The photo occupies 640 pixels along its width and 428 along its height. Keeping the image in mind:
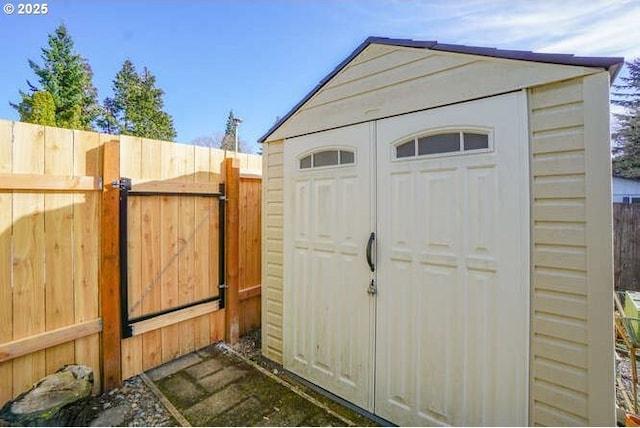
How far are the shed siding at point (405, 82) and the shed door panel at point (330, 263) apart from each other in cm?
17

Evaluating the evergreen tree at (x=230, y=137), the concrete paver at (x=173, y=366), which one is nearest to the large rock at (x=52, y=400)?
the concrete paver at (x=173, y=366)

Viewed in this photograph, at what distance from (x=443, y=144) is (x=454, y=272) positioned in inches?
32.7

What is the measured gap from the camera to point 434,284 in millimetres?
2027

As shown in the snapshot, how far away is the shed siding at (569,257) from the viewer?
4.87ft

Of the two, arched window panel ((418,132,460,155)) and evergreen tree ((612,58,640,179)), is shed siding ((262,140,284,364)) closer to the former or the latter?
arched window panel ((418,132,460,155))

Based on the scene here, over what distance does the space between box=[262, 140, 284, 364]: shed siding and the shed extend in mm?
289

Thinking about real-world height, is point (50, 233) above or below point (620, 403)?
above

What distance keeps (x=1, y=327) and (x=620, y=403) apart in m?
Result: 4.75

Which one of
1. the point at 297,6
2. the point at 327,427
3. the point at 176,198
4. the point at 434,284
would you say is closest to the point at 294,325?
the point at 327,427

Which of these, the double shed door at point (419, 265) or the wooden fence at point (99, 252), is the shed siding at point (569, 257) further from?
the wooden fence at point (99, 252)

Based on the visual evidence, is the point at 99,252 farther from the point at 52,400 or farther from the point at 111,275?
the point at 52,400

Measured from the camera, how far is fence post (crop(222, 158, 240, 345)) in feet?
11.7

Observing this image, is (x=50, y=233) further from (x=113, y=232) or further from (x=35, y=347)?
(x=35, y=347)

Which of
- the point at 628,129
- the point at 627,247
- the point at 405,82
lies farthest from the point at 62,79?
the point at 628,129
